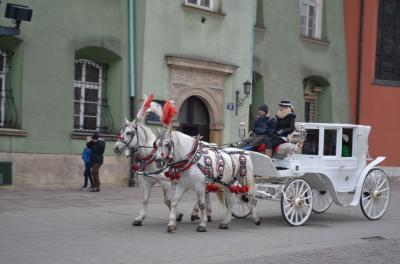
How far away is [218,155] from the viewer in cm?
1152

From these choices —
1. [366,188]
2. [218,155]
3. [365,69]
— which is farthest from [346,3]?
[218,155]

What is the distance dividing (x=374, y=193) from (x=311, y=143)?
1.77 meters

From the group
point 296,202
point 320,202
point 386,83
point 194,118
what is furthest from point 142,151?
point 386,83

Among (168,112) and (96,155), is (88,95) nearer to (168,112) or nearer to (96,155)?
(96,155)

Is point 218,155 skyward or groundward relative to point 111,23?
groundward

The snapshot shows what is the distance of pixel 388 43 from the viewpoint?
2872cm

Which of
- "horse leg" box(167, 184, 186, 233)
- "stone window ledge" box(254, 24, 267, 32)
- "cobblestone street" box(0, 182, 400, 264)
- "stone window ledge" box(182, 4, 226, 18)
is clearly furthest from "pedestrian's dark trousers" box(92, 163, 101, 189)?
"stone window ledge" box(254, 24, 267, 32)

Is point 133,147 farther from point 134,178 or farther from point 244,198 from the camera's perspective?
point 134,178

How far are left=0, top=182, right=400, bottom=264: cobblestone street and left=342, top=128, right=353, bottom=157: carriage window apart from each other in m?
1.38

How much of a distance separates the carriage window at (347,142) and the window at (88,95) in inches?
359

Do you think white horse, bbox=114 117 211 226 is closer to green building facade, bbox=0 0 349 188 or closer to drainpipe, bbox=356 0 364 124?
green building facade, bbox=0 0 349 188

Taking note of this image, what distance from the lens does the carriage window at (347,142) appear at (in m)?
13.3

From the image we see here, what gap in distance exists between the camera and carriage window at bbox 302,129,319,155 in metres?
12.9

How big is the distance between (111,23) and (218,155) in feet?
31.3
